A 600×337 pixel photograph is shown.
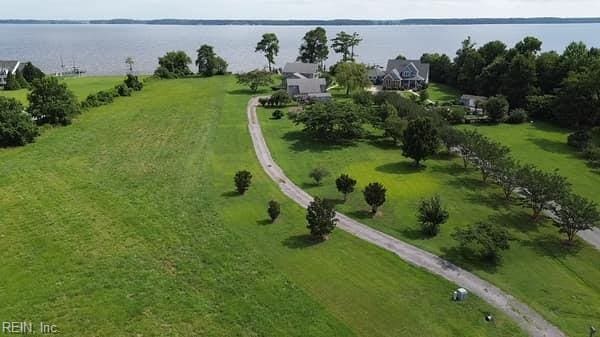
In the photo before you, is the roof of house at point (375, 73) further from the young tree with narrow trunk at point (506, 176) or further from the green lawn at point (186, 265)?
the young tree with narrow trunk at point (506, 176)

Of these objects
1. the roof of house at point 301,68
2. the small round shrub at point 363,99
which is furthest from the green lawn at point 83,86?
the small round shrub at point 363,99

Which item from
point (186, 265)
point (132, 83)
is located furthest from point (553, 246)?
point (132, 83)

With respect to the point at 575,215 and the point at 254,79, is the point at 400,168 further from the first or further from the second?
the point at 254,79

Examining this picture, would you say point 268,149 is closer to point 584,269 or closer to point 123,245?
point 123,245

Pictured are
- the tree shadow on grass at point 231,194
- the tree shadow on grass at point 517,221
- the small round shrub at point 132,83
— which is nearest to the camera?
the tree shadow on grass at point 517,221

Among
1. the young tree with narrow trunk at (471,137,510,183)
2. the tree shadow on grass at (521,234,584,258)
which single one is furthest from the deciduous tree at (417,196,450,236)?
the young tree with narrow trunk at (471,137,510,183)
